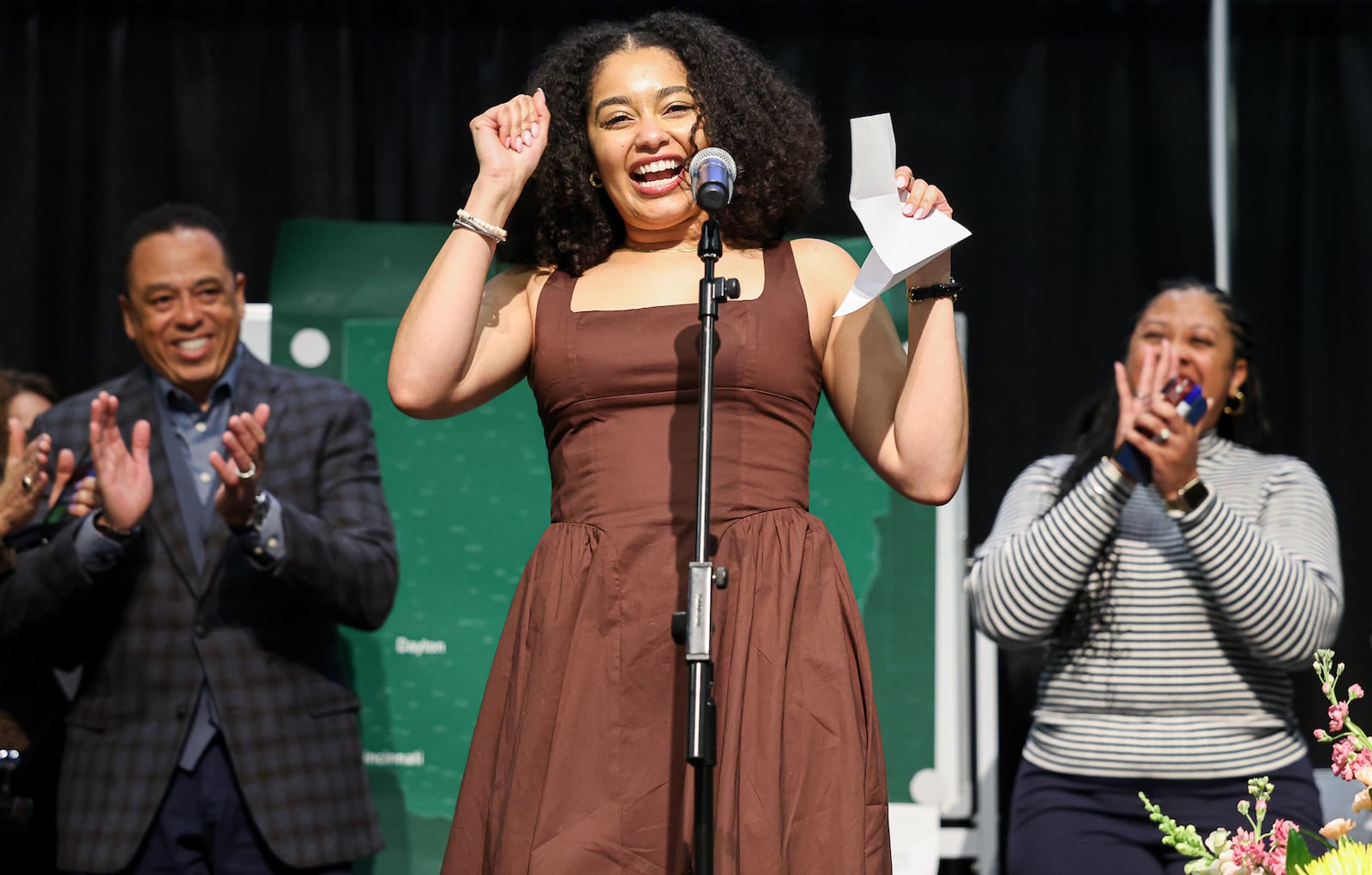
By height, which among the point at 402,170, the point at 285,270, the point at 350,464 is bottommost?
the point at 350,464

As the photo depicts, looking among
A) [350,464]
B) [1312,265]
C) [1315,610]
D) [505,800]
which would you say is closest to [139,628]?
[350,464]

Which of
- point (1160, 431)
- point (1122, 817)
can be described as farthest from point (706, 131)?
point (1122, 817)

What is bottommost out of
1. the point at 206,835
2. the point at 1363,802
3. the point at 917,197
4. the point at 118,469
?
the point at 206,835

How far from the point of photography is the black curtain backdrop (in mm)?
4047

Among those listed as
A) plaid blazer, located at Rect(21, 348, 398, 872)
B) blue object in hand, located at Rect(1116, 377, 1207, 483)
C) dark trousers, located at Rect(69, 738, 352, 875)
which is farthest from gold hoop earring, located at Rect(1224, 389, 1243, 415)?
dark trousers, located at Rect(69, 738, 352, 875)

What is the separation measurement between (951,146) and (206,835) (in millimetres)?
2437

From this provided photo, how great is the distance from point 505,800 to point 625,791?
0.14 m

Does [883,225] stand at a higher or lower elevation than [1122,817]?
higher

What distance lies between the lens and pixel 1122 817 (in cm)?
288

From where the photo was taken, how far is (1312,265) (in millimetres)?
4039

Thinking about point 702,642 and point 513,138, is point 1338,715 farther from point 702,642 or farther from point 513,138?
point 513,138

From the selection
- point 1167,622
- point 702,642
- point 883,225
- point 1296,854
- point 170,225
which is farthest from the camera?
point 170,225

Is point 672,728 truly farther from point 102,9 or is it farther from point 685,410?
point 102,9

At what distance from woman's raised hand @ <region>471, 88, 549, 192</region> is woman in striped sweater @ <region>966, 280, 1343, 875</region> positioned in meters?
1.39
